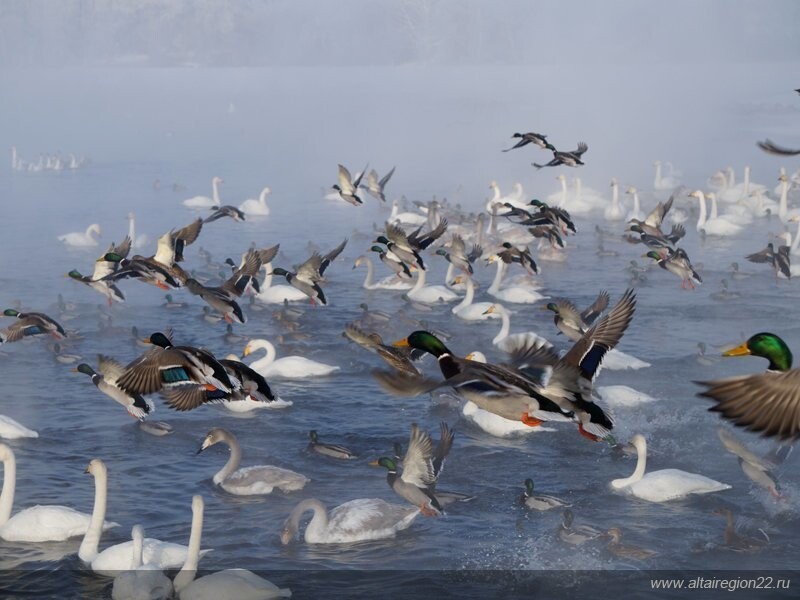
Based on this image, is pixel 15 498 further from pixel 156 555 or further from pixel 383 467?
pixel 383 467

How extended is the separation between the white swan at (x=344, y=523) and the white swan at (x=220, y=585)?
1.58 metres

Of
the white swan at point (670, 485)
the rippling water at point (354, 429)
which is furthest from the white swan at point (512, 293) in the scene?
the white swan at point (670, 485)

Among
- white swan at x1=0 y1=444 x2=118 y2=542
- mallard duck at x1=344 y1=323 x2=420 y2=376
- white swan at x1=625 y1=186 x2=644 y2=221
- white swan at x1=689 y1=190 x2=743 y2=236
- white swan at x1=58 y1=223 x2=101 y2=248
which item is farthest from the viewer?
white swan at x1=625 y1=186 x2=644 y2=221

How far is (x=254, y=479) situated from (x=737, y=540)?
6336 mm

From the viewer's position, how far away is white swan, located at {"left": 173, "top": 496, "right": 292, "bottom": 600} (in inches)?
506

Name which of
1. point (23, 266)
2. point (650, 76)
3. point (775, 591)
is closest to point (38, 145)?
point (23, 266)

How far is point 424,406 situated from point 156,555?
744cm

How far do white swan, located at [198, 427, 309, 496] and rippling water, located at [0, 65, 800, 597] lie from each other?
0.16 meters

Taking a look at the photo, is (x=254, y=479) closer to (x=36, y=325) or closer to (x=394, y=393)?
(x=36, y=325)

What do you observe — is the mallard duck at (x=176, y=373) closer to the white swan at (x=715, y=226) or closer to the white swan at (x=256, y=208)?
the white swan at (x=715, y=226)

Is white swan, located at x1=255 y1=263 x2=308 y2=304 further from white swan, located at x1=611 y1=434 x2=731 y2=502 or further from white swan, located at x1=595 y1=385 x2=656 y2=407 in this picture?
white swan, located at x1=611 y1=434 x2=731 y2=502

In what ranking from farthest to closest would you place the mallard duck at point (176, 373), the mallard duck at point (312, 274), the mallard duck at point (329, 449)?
the mallard duck at point (312, 274), the mallard duck at point (329, 449), the mallard duck at point (176, 373)

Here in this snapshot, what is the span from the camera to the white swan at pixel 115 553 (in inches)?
543

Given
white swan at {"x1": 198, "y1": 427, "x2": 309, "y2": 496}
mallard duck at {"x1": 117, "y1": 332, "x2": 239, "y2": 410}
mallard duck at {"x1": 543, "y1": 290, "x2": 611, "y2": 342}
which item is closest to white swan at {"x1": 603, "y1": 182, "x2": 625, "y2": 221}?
mallard duck at {"x1": 543, "y1": 290, "x2": 611, "y2": 342}
